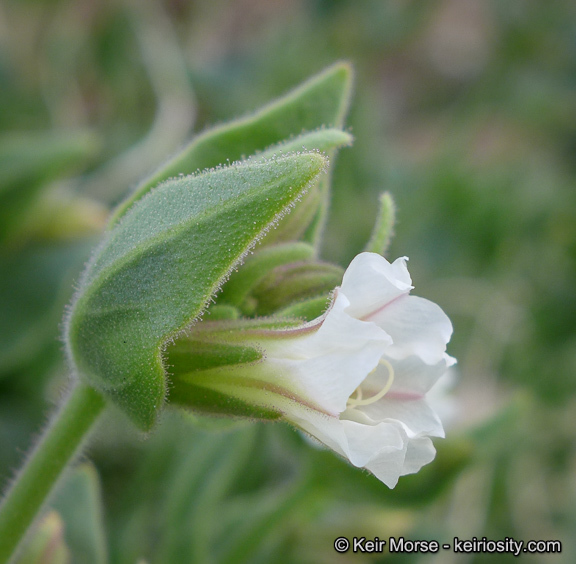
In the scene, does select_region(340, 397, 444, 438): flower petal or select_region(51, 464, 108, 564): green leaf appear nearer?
select_region(340, 397, 444, 438): flower petal

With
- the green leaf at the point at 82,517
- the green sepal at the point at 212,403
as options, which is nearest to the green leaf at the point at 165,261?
the green sepal at the point at 212,403

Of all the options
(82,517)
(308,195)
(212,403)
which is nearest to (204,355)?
(212,403)

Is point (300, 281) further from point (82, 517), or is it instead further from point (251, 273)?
point (82, 517)

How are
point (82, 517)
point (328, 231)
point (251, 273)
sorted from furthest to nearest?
point (328, 231) < point (82, 517) < point (251, 273)

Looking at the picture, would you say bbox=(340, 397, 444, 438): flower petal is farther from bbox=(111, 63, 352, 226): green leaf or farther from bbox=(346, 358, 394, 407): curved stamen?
bbox=(111, 63, 352, 226): green leaf

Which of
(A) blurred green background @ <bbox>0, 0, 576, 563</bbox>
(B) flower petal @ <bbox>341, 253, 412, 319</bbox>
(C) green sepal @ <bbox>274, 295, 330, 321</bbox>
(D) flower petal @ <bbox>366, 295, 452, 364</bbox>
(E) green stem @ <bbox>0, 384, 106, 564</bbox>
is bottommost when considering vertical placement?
(A) blurred green background @ <bbox>0, 0, 576, 563</bbox>

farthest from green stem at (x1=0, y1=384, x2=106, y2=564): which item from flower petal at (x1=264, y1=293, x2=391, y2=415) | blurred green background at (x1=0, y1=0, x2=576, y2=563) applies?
flower petal at (x1=264, y1=293, x2=391, y2=415)

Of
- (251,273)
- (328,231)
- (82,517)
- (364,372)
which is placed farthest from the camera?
(328,231)

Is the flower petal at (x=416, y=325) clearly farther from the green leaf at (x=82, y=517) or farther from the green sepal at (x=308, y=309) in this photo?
the green leaf at (x=82, y=517)
